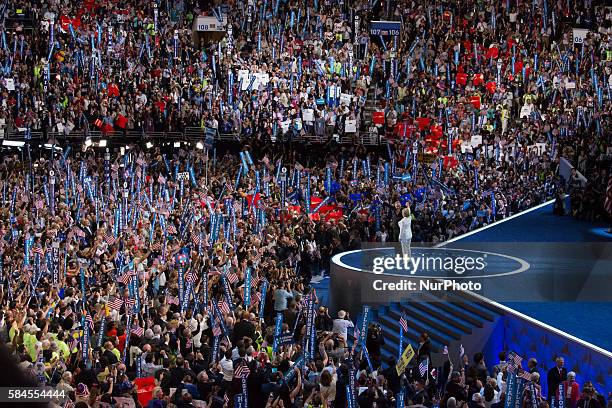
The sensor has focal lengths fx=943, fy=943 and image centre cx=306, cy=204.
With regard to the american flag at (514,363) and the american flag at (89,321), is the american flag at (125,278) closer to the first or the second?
the american flag at (89,321)

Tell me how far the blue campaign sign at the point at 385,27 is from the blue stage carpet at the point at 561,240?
1304cm

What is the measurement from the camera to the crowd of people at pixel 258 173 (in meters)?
12.2

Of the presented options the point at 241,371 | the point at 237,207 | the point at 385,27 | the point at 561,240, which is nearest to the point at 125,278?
the point at 241,371

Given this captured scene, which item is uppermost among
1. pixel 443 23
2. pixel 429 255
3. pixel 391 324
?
pixel 443 23

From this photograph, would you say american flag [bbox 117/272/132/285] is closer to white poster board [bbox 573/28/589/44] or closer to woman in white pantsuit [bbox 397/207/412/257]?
woman in white pantsuit [bbox 397/207/412/257]

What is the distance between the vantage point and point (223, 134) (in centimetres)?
3241

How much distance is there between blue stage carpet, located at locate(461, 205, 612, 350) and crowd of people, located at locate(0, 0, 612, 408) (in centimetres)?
110

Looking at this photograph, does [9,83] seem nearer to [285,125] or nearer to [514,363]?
[285,125]

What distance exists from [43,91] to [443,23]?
16.3 m

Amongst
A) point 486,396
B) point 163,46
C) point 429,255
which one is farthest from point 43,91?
point 486,396

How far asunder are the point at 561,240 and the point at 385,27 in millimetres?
17380

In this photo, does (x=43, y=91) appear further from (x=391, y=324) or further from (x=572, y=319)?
(x=572, y=319)

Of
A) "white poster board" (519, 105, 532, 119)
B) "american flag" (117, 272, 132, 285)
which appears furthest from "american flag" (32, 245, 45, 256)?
"white poster board" (519, 105, 532, 119)

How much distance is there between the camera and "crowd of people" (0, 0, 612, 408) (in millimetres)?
12211
